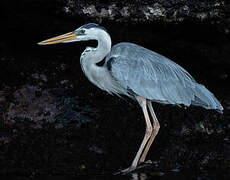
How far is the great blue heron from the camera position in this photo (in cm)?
462

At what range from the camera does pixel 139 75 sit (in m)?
4.67

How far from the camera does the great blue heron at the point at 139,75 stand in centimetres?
462

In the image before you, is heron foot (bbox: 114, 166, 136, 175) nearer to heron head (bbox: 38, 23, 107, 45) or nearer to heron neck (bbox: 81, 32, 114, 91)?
heron neck (bbox: 81, 32, 114, 91)

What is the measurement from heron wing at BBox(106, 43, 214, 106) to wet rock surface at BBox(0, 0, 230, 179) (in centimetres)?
44

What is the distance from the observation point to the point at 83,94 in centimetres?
608

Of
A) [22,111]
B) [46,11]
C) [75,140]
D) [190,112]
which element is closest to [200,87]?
[190,112]

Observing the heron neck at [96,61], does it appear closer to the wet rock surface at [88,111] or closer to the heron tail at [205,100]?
the wet rock surface at [88,111]

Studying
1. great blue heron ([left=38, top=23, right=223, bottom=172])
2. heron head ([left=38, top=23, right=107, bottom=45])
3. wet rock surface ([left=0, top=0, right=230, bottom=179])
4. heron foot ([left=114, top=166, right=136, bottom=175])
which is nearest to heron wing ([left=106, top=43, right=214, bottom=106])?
great blue heron ([left=38, top=23, right=223, bottom=172])

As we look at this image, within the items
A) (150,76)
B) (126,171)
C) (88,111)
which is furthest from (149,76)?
(88,111)

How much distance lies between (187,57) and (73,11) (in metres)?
1.52

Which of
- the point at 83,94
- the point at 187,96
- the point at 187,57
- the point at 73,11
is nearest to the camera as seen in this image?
the point at 187,96

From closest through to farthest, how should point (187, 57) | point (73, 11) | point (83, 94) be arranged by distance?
1. point (73, 11)
2. point (187, 57)
3. point (83, 94)

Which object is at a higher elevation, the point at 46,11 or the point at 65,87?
the point at 46,11

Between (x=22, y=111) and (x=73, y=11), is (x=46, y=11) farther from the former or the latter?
(x=22, y=111)
